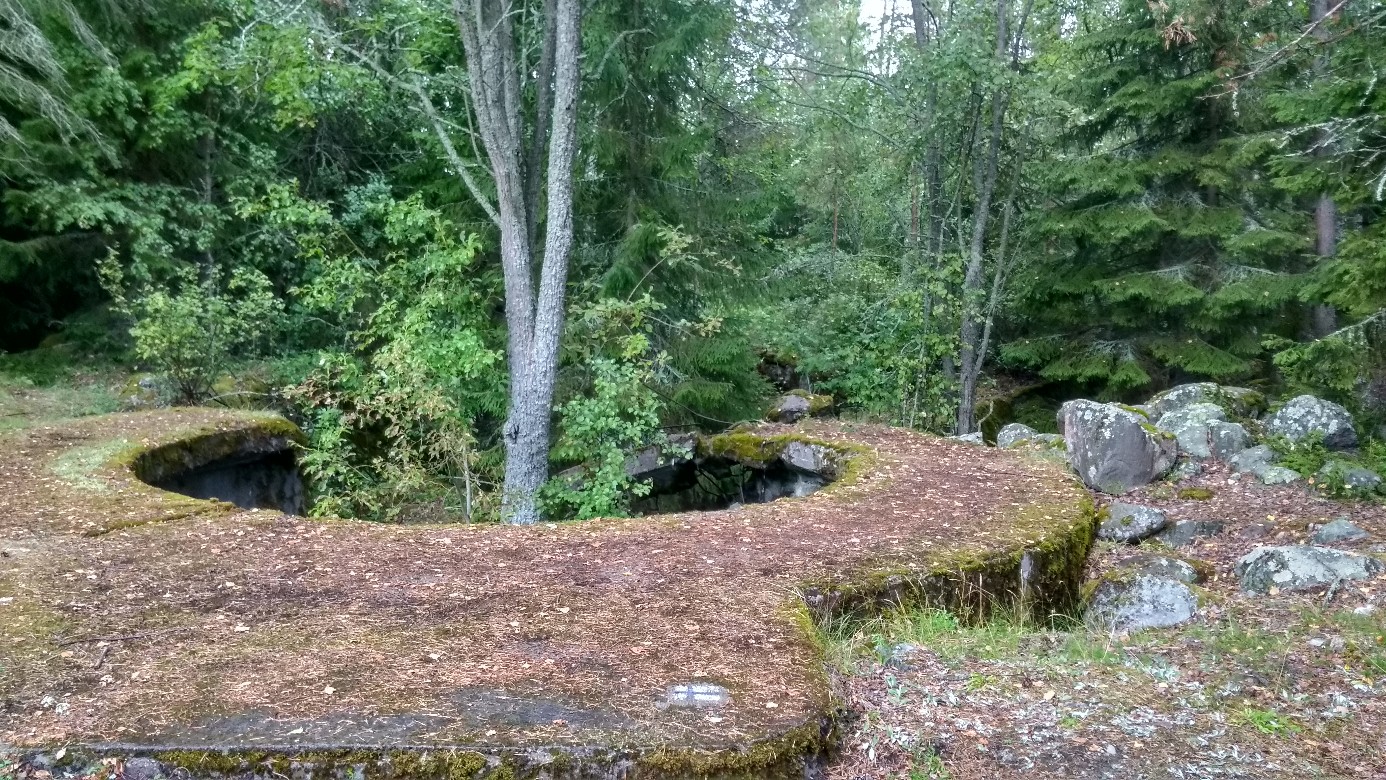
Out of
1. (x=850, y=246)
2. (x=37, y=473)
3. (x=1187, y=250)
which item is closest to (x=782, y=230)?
(x=850, y=246)

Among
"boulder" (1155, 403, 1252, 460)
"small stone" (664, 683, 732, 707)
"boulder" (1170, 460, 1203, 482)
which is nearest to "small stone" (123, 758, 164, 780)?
"small stone" (664, 683, 732, 707)

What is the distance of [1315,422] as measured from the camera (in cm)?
945

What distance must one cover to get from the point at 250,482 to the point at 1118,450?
874 centimetres

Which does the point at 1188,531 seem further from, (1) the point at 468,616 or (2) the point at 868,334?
(1) the point at 468,616

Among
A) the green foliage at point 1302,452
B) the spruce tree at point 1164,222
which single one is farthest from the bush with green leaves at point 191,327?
the green foliage at point 1302,452

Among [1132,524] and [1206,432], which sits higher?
[1206,432]

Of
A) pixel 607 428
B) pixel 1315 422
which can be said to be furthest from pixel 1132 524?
pixel 607 428

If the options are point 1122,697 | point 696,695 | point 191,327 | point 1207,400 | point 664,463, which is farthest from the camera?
point 1207,400

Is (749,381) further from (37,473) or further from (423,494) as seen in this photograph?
(37,473)

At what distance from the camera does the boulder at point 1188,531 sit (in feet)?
25.6

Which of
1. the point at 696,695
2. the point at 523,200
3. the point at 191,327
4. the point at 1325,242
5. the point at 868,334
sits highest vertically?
the point at 523,200

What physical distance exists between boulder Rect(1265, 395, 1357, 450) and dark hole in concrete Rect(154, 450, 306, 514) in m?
10.3

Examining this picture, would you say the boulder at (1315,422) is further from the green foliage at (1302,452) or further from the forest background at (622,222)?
the forest background at (622,222)

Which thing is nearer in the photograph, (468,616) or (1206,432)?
(468,616)
